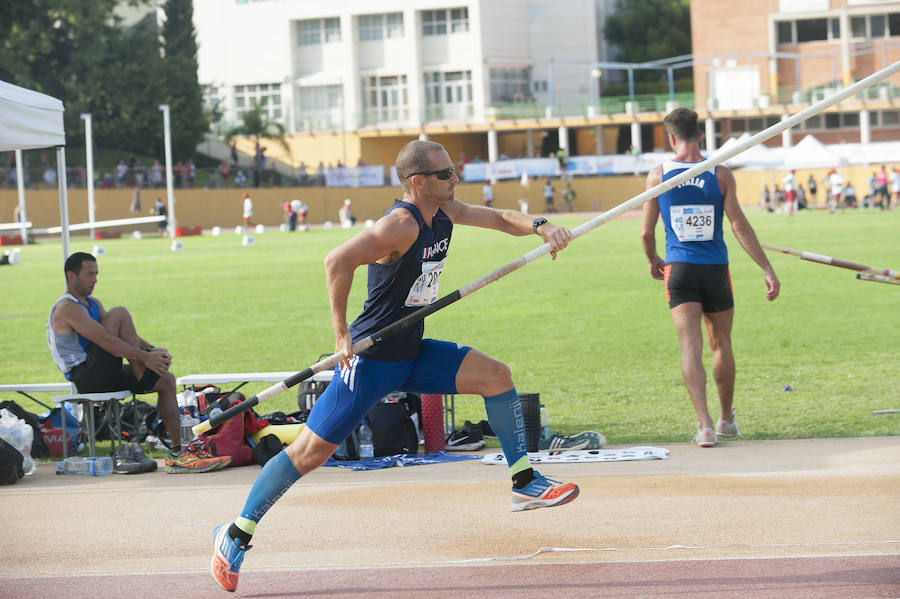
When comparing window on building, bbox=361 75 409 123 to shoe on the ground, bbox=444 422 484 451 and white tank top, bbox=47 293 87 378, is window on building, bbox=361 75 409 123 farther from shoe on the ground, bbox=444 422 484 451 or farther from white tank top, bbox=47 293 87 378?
shoe on the ground, bbox=444 422 484 451

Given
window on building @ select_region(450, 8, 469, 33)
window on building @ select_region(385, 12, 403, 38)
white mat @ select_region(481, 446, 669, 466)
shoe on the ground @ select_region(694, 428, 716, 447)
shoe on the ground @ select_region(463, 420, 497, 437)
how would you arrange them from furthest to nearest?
window on building @ select_region(385, 12, 403, 38), window on building @ select_region(450, 8, 469, 33), shoe on the ground @ select_region(463, 420, 497, 437), shoe on the ground @ select_region(694, 428, 716, 447), white mat @ select_region(481, 446, 669, 466)

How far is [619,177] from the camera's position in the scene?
72875 millimetres

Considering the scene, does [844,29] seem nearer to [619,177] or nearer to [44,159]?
[619,177]

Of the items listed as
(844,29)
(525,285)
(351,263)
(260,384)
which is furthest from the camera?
(844,29)

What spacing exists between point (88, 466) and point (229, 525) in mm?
3293

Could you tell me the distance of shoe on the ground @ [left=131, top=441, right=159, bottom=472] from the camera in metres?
8.38

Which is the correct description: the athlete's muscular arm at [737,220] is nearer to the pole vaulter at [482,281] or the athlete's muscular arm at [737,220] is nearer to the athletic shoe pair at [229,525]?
the pole vaulter at [482,281]

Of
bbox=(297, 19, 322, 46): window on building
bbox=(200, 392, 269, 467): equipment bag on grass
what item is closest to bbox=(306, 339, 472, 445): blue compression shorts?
bbox=(200, 392, 269, 467): equipment bag on grass

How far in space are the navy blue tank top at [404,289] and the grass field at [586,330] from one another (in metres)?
3.70

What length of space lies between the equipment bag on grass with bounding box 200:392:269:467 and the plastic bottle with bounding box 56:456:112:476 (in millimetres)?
712

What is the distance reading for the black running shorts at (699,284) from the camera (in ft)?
27.7

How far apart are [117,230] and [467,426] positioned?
48714 mm

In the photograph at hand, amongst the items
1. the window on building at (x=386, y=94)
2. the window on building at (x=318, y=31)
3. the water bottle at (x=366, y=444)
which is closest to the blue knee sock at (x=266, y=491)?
the water bottle at (x=366, y=444)

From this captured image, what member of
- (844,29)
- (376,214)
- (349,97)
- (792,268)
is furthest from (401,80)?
(792,268)
